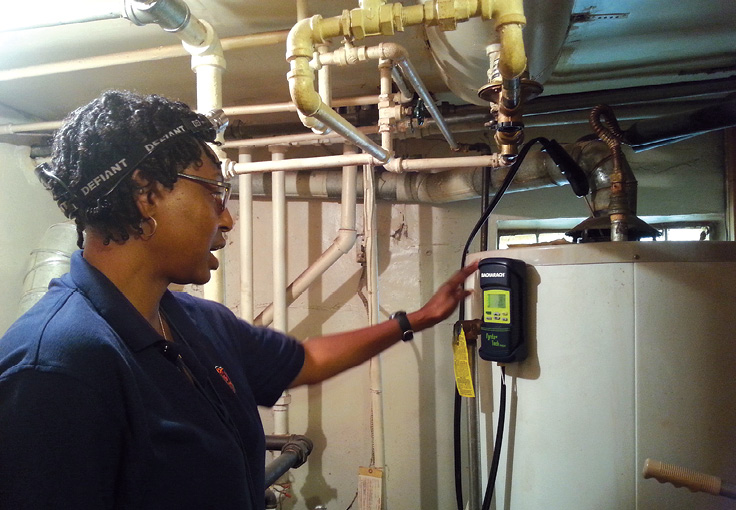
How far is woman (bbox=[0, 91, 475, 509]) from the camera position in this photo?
48 cm

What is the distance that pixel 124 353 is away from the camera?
570mm

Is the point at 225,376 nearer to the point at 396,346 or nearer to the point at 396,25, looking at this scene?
the point at 396,25

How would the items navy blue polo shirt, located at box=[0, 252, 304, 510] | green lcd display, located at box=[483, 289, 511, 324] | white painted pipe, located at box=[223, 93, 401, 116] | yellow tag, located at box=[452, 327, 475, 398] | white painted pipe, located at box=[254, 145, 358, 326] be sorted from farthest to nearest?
white painted pipe, located at box=[254, 145, 358, 326]
white painted pipe, located at box=[223, 93, 401, 116]
yellow tag, located at box=[452, 327, 475, 398]
green lcd display, located at box=[483, 289, 511, 324]
navy blue polo shirt, located at box=[0, 252, 304, 510]

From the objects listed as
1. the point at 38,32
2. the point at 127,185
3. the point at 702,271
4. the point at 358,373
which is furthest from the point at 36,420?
the point at 358,373

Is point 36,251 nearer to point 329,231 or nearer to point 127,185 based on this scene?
point 329,231

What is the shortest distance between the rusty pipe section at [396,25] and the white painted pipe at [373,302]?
35.6 inches

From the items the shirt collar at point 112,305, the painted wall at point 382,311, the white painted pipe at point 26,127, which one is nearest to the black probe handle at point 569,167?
the painted wall at point 382,311

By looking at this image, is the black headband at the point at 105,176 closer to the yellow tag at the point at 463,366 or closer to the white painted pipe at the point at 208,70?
the white painted pipe at the point at 208,70

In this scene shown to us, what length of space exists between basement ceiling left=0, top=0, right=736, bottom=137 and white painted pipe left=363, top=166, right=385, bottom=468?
0.43 metres

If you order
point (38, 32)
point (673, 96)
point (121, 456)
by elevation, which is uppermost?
point (38, 32)

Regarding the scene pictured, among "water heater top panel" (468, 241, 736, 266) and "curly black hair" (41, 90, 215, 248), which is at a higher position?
"curly black hair" (41, 90, 215, 248)

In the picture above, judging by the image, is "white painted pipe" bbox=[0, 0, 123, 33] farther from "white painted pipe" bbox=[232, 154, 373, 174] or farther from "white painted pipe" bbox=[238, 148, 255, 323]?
"white painted pipe" bbox=[238, 148, 255, 323]

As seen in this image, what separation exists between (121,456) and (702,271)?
42.6 inches

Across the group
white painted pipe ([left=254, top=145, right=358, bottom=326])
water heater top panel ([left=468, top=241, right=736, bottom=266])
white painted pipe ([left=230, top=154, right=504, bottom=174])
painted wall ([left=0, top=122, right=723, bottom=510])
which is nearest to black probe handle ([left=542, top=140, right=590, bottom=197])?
white painted pipe ([left=230, top=154, right=504, bottom=174])
